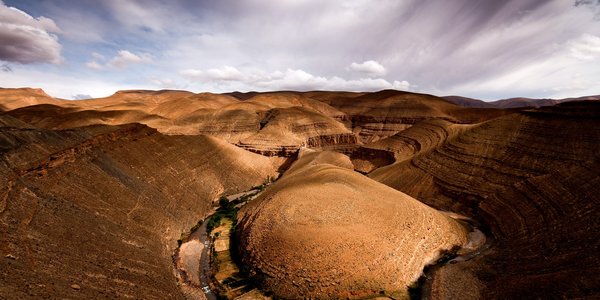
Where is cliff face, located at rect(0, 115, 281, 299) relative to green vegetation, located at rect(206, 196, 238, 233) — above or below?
above

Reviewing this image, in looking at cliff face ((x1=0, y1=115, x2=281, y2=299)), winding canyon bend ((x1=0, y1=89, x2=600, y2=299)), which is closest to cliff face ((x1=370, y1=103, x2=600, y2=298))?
winding canyon bend ((x1=0, y1=89, x2=600, y2=299))

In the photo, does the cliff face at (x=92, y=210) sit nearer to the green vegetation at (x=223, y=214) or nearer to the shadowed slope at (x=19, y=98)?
the green vegetation at (x=223, y=214)

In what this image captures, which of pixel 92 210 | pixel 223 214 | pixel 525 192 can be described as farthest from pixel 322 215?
pixel 525 192

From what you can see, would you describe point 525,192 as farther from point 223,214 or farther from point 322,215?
point 223,214

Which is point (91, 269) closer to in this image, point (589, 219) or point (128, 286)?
point (128, 286)

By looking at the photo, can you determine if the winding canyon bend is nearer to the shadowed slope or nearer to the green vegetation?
the green vegetation
